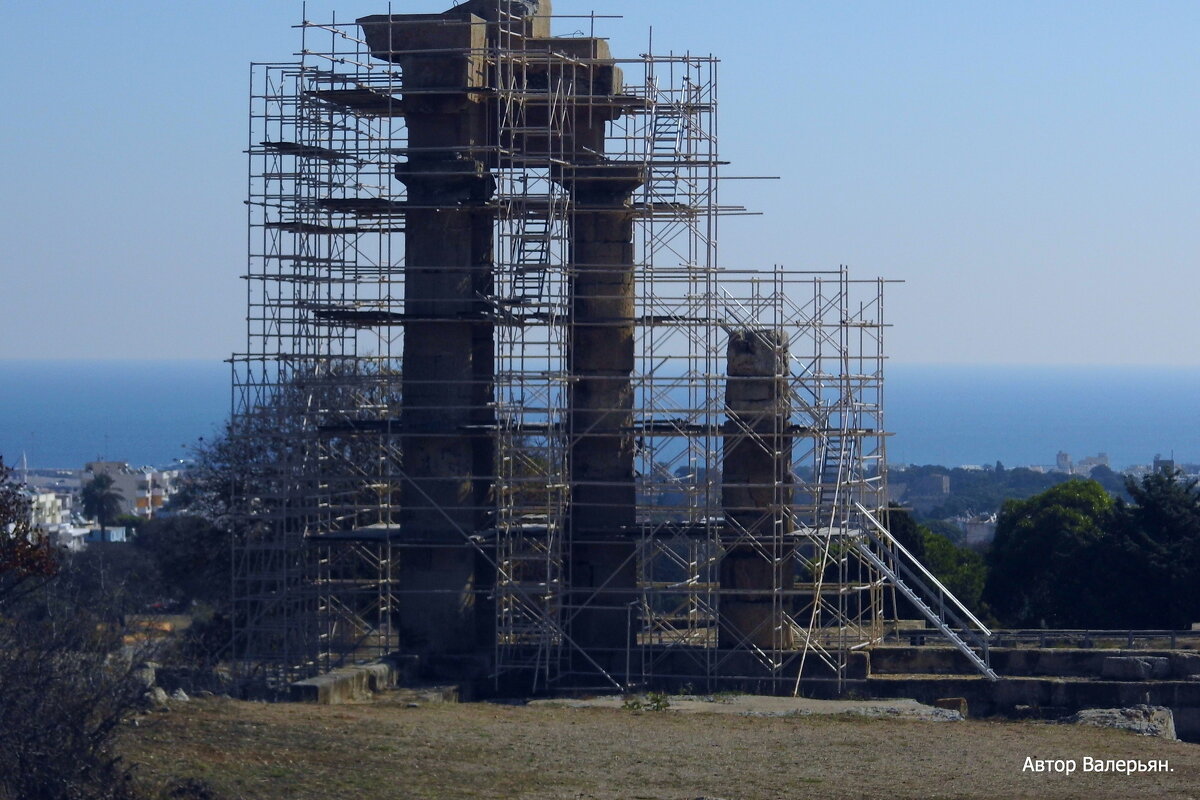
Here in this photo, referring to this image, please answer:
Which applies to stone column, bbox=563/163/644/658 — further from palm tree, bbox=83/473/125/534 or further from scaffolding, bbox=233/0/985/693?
palm tree, bbox=83/473/125/534

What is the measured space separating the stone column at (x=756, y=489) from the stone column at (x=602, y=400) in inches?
53.5

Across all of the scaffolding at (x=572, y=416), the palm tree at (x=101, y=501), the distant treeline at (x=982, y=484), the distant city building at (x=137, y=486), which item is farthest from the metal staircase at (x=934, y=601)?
the distant city building at (x=137, y=486)

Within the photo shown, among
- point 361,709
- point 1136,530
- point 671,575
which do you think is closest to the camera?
point 361,709

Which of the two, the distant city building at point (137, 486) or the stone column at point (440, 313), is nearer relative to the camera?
the stone column at point (440, 313)

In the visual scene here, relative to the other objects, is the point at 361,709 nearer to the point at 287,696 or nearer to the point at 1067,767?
the point at 287,696

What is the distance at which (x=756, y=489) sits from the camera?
76.6 feet

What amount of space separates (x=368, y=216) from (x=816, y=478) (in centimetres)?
730

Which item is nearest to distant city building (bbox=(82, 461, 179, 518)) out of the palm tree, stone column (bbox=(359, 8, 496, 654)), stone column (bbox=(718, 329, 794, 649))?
the palm tree

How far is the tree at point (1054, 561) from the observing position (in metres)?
33.7

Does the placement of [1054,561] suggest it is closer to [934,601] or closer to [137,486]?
[934,601]

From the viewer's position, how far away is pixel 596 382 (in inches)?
952

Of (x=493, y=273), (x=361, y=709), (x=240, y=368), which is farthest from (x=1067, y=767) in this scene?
(x=240, y=368)

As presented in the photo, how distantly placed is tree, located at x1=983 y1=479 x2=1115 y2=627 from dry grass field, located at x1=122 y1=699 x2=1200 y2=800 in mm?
14189

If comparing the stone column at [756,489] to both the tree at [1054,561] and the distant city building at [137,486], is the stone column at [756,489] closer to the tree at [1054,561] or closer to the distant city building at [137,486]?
the tree at [1054,561]
